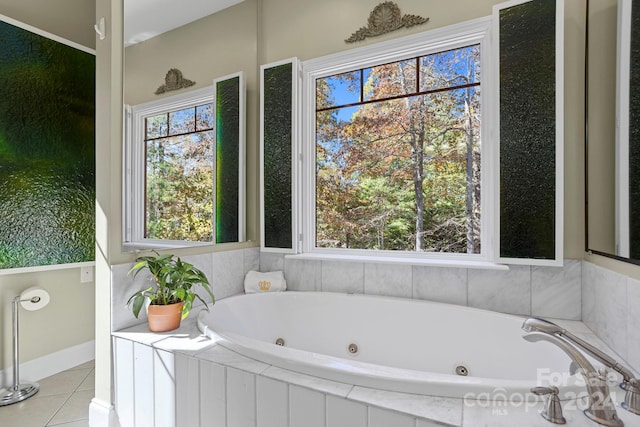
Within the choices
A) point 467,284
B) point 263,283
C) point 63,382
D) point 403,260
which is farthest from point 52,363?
point 467,284

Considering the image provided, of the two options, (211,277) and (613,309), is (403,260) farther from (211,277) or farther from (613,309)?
(211,277)

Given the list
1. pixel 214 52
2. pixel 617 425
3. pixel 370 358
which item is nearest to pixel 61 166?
pixel 214 52

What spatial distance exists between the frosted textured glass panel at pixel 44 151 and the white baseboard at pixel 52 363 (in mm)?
650

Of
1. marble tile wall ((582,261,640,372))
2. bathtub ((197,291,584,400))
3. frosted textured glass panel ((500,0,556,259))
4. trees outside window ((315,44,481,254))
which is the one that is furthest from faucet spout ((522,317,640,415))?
trees outside window ((315,44,481,254))

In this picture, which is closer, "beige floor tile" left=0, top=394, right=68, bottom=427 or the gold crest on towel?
"beige floor tile" left=0, top=394, right=68, bottom=427

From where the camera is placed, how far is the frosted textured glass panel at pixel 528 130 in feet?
5.34

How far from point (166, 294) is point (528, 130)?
2014 millimetres

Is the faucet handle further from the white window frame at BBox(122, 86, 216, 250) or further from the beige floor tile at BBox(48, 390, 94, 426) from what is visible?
the beige floor tile at BBox(48, 390, 94, 426)

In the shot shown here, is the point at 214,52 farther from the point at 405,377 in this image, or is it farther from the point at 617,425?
the point at 617,425

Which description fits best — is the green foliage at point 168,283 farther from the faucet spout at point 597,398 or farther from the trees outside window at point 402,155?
the faucet spout at point 597,398

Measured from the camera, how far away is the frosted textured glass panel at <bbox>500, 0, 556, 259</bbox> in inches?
64.1

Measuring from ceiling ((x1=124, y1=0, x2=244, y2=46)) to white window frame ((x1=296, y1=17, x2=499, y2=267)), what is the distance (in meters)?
0.80

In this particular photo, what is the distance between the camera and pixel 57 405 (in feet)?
6.06

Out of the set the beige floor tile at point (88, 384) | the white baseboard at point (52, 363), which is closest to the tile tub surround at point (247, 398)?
the beige floor tile at point (88, 384)
